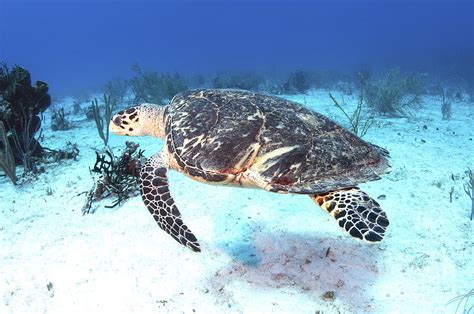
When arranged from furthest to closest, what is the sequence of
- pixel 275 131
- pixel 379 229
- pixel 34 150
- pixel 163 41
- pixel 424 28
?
pixel 163 41, pixel 424 28, pixel 34 150, pixel 275 131, pixel 379 229

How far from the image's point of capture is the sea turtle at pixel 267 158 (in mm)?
2939

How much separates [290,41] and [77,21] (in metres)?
115

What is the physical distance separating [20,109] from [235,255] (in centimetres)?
621

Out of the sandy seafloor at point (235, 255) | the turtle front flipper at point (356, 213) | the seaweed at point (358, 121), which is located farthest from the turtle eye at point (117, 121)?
the seaweed at point (358, 121)

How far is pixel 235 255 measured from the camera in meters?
4.02

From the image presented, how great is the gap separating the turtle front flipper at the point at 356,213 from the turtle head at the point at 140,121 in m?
2.50

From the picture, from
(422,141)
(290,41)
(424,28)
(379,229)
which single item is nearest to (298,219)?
(379,229)

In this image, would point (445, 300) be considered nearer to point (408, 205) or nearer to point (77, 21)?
point (408, 205)

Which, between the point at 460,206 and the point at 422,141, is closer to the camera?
the point at 460,206

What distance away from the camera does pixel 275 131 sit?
3205 mm

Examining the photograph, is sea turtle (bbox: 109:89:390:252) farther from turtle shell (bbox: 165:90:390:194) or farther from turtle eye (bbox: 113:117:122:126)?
turtle eye (bbox: 113:117:122:126)

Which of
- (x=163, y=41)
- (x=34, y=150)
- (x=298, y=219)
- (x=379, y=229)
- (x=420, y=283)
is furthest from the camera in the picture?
(x=163, y=41)

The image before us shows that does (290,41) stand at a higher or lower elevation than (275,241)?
lower

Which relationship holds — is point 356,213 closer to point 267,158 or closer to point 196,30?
point 267,158
